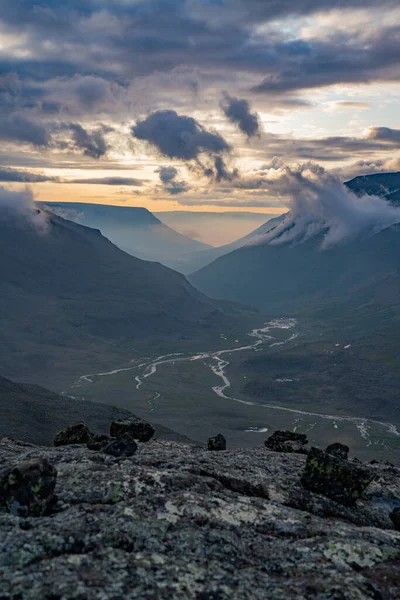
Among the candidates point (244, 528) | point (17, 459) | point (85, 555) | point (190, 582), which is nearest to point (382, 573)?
point (244, 528)

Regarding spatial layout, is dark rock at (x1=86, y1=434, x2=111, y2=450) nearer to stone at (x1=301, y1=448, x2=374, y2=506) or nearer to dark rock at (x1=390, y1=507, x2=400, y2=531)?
stone at (x1=301, y1=448, x2=374, y2=506)

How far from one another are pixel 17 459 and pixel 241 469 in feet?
58.6

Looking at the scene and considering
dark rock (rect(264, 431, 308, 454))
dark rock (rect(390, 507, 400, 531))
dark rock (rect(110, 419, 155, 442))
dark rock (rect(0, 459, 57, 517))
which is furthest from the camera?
dark rock (rect(264, 431, 308, 454))

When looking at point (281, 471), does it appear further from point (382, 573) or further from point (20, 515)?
point (20, 515)

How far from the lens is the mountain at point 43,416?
133500mm

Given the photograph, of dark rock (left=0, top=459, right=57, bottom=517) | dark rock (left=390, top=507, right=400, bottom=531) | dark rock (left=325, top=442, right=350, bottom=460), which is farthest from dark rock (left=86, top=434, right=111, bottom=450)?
dark rock (left=390, top=507, right=400, bottom=531)

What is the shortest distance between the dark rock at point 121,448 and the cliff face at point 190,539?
125 cm

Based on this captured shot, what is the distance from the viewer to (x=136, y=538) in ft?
94.8

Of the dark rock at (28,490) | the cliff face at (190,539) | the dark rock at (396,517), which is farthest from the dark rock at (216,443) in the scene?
the dark rock at (28,490)

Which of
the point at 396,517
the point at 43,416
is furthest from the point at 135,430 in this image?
the point at 43,416

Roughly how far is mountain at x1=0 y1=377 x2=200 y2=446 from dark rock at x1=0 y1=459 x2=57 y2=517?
88682mm

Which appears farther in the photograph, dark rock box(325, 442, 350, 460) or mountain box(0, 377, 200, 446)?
mountain box(0, 377, 200, 446)

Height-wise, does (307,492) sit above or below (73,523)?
below

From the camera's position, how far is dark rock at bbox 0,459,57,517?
104 ft
